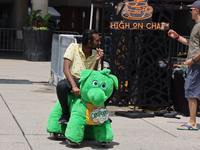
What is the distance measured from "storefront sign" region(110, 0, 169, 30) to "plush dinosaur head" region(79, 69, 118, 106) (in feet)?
7.94

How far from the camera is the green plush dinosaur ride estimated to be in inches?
173

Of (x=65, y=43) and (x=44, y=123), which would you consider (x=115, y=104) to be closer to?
(x=44, y=123)

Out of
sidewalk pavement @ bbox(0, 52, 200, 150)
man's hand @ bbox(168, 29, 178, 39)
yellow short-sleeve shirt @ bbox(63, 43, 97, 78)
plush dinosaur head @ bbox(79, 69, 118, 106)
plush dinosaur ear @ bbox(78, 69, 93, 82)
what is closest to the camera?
plush dinosaur head @ bbox(79, 69, 118, 106)

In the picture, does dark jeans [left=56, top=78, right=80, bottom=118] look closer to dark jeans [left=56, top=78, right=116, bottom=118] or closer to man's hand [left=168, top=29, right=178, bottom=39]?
dark jeans [left=56, top=78, right=116, bottom=118]

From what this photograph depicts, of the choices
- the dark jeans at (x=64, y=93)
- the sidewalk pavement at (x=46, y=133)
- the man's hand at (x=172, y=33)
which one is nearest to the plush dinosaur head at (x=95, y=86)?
the dark jeans at (x=64, y=93)

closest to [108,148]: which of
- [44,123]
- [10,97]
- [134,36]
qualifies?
[44,123]

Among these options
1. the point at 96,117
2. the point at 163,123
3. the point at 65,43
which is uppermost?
the point at 65,43

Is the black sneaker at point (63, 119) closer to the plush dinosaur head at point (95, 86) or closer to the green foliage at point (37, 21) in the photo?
the plush dinosaur head at point (95, 86)

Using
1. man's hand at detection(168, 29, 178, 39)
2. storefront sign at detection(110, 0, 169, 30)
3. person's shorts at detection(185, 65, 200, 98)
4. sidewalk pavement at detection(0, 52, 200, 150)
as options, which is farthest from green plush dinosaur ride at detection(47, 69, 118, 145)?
storefront sign at detection(110, 0, 169, 30)

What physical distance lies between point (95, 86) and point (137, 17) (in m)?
2.70

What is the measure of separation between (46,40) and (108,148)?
11.9 meters

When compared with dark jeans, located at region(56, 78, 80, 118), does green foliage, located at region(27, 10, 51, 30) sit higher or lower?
higher

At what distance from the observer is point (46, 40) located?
632 inches

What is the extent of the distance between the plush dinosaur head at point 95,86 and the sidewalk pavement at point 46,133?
2.24ft
